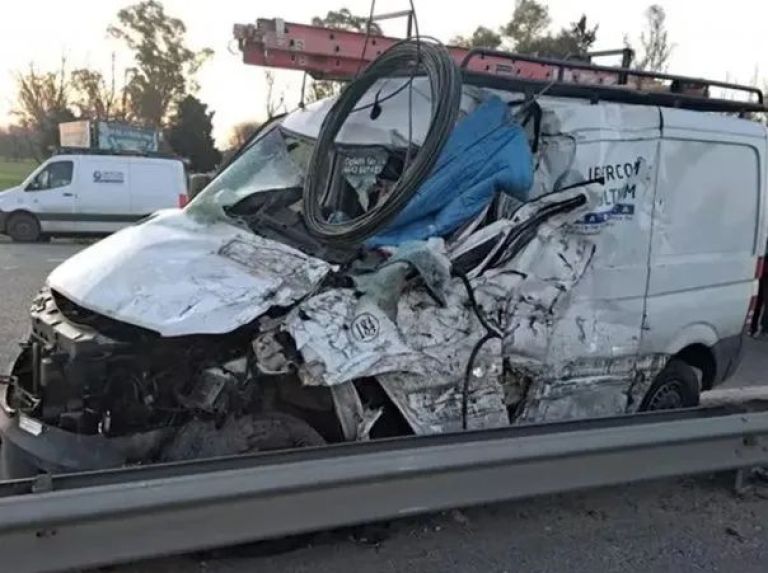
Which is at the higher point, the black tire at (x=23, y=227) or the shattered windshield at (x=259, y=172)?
the shattered windshield at (x=259, y=172)

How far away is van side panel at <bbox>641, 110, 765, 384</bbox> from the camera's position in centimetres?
483

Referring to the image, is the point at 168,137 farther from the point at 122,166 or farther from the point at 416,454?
the point at 416,454

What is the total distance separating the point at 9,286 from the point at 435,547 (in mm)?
9804

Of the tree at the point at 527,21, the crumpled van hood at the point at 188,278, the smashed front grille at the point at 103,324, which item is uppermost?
the tree at the point at 527,21

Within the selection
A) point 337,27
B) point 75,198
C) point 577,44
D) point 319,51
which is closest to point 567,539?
point 319,51

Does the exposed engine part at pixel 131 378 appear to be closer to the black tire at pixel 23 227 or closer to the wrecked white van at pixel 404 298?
the wrecked white van at pixel 404 298

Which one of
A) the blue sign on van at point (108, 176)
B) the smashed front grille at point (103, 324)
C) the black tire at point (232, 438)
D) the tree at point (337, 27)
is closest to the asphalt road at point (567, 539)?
the black tire at point (232, 438)

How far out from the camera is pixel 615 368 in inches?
182

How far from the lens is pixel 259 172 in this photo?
490 centimetres

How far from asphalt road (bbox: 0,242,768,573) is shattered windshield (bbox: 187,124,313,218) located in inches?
75.7

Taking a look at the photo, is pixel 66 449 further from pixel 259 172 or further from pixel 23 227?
pixel 23 227

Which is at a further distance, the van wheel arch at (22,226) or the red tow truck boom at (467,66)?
the van wheel arch at (22,226)

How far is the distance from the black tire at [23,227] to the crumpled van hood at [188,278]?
637 inches

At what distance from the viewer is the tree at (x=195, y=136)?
136 feet
